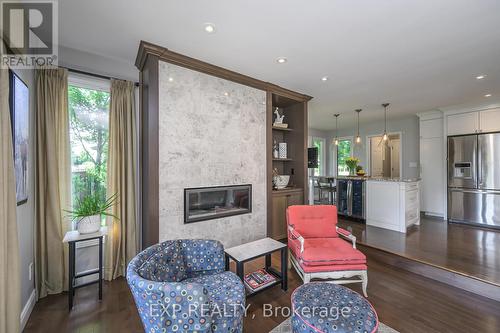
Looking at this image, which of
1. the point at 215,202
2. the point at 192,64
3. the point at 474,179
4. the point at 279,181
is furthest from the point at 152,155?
the point at 474,179

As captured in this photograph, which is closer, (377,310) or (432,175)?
(377,310)

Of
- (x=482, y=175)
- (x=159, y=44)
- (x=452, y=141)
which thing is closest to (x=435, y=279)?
(x=482, y=175)

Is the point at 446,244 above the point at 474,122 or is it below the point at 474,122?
below

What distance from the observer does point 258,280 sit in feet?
7.45

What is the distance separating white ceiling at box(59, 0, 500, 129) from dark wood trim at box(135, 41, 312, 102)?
0.26 ft

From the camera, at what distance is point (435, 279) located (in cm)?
260

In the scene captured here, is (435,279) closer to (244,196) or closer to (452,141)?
(244,196)

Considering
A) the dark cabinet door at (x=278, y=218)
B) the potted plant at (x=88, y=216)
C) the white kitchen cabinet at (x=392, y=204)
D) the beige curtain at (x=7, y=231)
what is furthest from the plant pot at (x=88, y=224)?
the white kitchen cabinet at (x=392, y=204)

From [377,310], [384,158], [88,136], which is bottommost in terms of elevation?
[377,310]

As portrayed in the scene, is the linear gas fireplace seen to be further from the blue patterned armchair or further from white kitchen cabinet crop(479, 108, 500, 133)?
white kitchen cabinet crop(479, 108, 500, 133)

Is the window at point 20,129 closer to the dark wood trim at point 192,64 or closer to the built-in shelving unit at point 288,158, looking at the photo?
the dark wood trim at point 192,64

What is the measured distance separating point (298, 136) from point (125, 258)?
10.7ft

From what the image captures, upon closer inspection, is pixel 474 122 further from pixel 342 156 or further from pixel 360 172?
pixel 342 156

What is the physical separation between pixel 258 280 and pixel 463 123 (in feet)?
18.3
